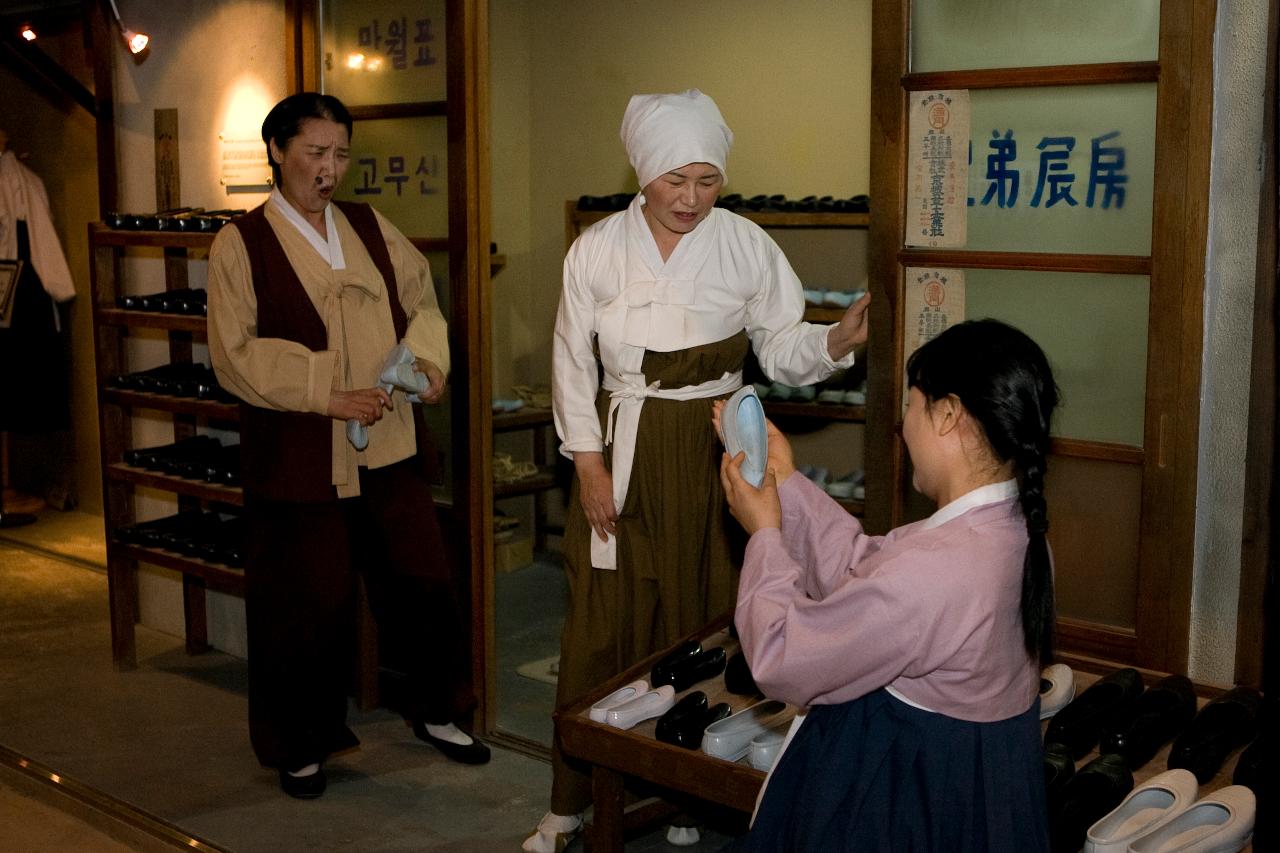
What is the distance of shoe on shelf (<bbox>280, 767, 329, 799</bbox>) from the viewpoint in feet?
11.7

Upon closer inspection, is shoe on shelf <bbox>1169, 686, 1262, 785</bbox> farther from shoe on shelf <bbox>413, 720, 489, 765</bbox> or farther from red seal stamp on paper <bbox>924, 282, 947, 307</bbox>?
shoe on shelf <bbox>413, 720, 489, 765</bbox>

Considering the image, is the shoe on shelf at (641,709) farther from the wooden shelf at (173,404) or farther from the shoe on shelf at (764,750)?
the wooden shelf at (173,404)

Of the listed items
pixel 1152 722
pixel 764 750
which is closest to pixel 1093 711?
pixel 1152 722

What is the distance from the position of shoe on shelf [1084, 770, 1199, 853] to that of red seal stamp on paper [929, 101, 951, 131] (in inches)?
57.2

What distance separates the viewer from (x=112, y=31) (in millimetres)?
4805

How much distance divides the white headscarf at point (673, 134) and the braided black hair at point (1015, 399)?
1171 millimetres

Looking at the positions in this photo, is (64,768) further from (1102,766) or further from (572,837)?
(1102,766)

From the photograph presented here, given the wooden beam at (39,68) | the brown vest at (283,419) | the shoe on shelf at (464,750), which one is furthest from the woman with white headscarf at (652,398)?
the wooden beam at (39,68)

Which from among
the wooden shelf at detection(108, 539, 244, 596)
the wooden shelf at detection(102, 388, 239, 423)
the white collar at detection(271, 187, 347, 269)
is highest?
the white collar at detection(271, 187, 347, 269)

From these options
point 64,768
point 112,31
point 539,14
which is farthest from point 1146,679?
point 539,14

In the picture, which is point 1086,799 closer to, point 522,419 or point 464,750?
point 464,750

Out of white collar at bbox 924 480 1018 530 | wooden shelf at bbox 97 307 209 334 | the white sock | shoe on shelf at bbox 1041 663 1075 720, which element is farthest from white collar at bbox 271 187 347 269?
white collar at bbox 924 480 1018 530

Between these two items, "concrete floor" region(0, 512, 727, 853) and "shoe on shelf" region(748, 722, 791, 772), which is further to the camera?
"concrete floor" region(0, 512, 727, 853)

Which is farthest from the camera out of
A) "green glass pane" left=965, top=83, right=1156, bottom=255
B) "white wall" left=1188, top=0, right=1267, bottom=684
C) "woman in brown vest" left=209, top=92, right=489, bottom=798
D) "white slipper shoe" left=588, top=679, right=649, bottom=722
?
"woman in brown vest" left=209, top=92, right=489, bottom=798
